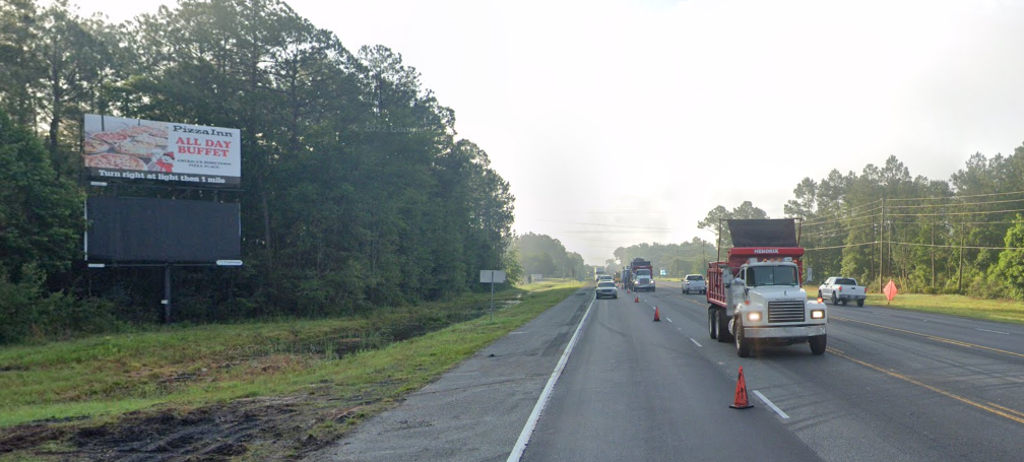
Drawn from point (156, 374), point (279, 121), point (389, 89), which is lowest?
point (156, 374)

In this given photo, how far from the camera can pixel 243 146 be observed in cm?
4103

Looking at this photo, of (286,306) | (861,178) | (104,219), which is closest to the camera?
(104,219)

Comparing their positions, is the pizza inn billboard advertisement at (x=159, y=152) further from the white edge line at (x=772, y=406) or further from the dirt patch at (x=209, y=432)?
the white edge line at (x=772, y=406)

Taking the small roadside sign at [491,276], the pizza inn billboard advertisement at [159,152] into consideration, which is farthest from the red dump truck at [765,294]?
the pizza inn billboard advertisement at [159,152]

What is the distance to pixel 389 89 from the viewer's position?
60000 millimetres

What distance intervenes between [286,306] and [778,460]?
38084mm

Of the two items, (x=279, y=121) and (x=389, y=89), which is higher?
(x=389, y=89)

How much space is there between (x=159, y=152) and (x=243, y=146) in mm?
8514

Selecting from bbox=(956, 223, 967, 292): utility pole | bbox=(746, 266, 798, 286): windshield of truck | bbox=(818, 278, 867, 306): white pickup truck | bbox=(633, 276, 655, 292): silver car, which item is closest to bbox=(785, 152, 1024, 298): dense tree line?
bbox=(956, 223, 967, 292): utility pole

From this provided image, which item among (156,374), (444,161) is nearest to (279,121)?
(156,374)

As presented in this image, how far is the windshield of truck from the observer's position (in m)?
17.9

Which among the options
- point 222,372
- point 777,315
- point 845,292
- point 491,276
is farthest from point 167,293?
point 845,292

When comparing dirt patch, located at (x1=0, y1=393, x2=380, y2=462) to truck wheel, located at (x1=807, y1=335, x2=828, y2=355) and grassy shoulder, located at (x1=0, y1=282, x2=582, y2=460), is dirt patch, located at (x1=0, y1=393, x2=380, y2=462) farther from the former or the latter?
truck wheel, located at (x1=807, y1=335, x2=828, y2=355)

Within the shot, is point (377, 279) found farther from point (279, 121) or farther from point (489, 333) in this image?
point (489, 333)
